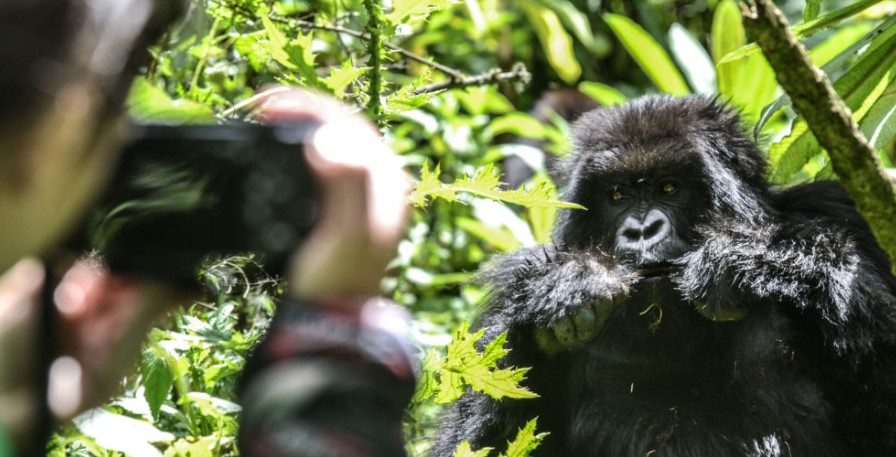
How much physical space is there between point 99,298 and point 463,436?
199 centimetres

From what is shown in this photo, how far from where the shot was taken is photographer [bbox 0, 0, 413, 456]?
0.86m

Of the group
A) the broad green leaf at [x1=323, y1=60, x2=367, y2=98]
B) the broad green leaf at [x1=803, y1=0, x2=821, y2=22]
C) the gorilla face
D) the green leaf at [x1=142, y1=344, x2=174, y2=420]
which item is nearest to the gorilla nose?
the gorilla face

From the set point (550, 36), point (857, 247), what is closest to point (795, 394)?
point (857, 247)

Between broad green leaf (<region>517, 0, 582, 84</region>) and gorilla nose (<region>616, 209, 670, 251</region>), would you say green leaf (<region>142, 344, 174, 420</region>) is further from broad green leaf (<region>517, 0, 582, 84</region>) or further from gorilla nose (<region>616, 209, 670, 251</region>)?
broad green leaf (<region>517, 0, 582, 84</region>)

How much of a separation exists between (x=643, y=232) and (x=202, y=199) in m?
1.99

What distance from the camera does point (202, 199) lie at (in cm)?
104

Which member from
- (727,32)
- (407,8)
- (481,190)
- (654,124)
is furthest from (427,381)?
(727,32)

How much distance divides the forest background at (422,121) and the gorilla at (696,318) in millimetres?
136

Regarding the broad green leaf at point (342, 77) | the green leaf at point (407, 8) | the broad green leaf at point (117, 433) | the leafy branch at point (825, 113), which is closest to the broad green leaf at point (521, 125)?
the green leaf at point (407, 8)

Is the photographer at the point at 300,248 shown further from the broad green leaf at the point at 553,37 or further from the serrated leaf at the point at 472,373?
the broad green leaf at the point at 553,37

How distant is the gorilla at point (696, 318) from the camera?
106 inches

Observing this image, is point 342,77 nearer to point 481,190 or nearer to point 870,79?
point 481,190

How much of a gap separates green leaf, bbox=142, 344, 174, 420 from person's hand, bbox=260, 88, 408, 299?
3.78 feet

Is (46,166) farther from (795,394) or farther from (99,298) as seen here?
(795,394)
